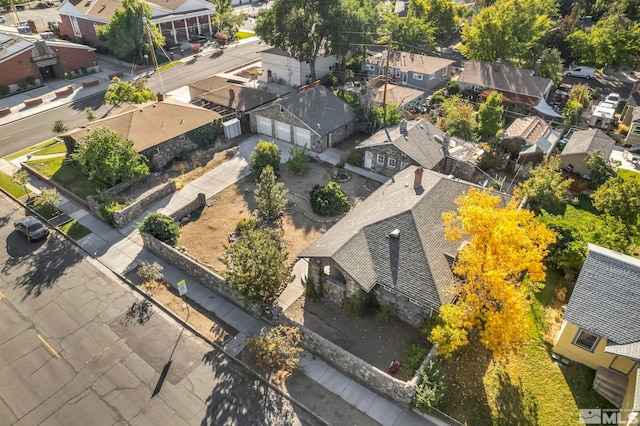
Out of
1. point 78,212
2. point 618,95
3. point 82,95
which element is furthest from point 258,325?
point 618,95

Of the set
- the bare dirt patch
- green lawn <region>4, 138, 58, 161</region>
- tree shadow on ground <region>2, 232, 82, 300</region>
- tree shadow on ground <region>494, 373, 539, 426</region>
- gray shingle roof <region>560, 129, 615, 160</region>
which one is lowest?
tree shadow on ground <region>494, 373, 539, 426</region>

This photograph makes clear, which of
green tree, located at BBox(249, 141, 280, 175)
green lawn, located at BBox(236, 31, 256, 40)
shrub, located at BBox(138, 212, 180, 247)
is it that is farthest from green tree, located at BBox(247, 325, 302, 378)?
green lawn, located at BBox(236, 31, 256, 40)

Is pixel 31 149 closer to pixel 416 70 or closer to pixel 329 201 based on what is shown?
pixel 329 201

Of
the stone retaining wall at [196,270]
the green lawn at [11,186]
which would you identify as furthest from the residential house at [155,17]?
the stone retaining wall at [196,270]

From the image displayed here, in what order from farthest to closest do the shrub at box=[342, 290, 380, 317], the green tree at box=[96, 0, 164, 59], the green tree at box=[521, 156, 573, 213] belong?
1. the green tree at box=[96, 0, 164, 59]
2. the green tree at box=[521, 156, 573, 213]
3. the shrub at box=[342, 290, 380, 317]

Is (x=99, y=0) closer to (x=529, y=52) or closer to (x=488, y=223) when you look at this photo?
(x=529, y=52)

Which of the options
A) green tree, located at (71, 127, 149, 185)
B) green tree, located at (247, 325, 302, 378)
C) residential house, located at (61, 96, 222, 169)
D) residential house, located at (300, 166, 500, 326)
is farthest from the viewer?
residential house, located at (61, 96, 222, 169)

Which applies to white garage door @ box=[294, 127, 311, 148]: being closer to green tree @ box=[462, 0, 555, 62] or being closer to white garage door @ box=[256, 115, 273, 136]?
white garage door @ box=[256, 115, 273, 136]
